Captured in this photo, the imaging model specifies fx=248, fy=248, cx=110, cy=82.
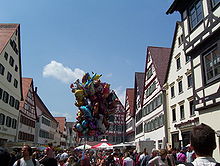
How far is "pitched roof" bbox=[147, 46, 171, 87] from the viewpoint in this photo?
29.0 metres

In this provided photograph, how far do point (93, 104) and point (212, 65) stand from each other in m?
6.42

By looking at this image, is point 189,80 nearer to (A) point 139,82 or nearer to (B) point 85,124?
(B) point 85,124

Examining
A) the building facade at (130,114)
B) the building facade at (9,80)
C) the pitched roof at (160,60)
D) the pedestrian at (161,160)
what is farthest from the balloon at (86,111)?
the building facade at (130,114)

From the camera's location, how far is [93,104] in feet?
33.6

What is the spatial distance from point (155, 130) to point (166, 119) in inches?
189

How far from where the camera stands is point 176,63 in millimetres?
23547

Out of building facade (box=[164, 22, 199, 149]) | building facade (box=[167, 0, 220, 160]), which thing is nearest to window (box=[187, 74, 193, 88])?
building facade (box=[164, 22, 199, 149])

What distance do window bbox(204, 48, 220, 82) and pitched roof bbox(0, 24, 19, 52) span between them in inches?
875

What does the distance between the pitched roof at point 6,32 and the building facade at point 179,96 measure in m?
18.5

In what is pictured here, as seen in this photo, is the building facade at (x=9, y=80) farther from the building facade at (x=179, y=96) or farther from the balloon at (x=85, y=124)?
the balloon at (x=85, y=124)

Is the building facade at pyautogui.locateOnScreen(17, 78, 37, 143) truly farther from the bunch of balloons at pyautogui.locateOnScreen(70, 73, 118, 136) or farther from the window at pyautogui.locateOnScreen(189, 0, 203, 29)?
the window at pyautogui.locateOnScreen(189, 0, 203, 29)

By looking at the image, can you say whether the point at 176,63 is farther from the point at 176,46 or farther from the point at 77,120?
the point at 77,120

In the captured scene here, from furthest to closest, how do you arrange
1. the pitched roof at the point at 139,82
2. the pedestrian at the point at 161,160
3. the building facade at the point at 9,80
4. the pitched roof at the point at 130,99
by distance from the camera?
the pitched roof at the point at 130,99
the pitched roof at the point at 139,82
the building facade at the point at 9,80
the pedestrian at the point at 161,160

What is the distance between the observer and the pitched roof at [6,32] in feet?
93.3
